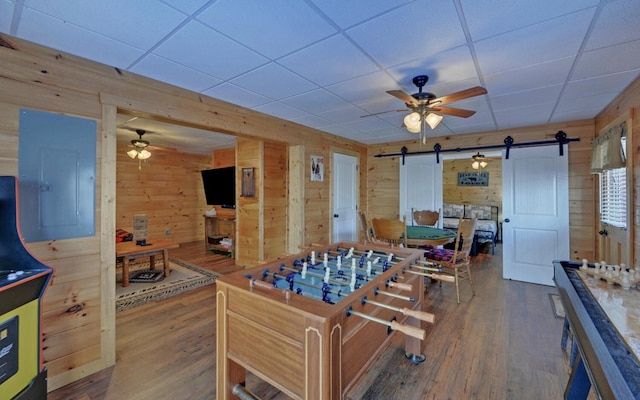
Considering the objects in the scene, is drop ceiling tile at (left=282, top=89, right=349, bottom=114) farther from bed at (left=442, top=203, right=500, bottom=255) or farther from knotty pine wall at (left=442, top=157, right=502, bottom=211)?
knotty pine wall at (left=442, top=157, right=502, bottom=211)

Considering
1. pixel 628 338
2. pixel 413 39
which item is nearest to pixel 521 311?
pixel 628 338

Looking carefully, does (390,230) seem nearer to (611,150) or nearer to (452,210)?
(611,150)


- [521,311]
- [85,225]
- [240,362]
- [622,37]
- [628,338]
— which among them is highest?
[622,37]

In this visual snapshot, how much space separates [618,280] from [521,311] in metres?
1.59

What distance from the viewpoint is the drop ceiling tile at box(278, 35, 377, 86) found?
1.86 metres

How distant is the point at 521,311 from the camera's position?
2965 mm

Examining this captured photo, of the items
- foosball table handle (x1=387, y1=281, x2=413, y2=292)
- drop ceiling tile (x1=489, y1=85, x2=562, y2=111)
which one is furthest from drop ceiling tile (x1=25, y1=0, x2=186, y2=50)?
drop ceiling tile (x1=489, y1=85, x2=562, y2=111)

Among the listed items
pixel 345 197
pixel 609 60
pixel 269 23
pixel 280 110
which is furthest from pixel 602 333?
pixel 345 197

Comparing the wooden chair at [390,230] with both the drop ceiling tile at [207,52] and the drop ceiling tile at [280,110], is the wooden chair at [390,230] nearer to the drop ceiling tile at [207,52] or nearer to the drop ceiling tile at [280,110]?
the drop ceiling tile at [280,110]

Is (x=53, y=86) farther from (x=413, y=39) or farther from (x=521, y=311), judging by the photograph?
(x=521, y=311)

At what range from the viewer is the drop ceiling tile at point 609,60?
6.16 feet

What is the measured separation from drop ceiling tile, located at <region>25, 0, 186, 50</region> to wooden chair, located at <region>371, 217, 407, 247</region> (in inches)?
112

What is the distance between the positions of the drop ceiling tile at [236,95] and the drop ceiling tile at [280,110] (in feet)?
0.37

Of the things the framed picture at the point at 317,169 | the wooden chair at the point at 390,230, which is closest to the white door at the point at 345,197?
the framed picture at the point at 317,169
